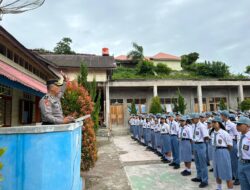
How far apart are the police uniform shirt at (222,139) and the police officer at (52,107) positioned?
140 inches

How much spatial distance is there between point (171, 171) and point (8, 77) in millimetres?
5748

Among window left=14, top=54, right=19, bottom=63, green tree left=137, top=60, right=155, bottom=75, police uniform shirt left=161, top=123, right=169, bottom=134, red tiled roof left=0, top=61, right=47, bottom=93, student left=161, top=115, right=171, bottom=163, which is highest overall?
green tree left=137, top=60, right=155, bottom=75

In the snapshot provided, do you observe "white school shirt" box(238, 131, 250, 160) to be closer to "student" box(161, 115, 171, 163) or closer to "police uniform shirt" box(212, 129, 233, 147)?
"police uniform shirt" box(212, 129, 233, 147)

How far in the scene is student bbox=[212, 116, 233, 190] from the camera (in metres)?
4.93

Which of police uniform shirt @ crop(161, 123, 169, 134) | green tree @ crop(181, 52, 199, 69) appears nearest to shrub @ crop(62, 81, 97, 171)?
police uniform shirt @ crop(161, 123, 169, 134)

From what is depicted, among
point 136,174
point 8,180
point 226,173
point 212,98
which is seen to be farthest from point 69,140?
point 212,98

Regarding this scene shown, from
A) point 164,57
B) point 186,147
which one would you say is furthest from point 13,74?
point 164,57

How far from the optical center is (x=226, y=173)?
4.93 m

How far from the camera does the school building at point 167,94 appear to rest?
2097 centimetres

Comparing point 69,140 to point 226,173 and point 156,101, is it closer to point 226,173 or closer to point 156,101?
point 226,173

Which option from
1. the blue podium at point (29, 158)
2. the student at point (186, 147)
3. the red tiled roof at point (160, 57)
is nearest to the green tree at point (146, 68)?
the red tiled roof at point (160, 57)

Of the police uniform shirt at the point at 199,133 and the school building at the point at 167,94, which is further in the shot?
the school building at the point at 167,94

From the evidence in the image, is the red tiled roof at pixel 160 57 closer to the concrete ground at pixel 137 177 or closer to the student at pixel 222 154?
the concrete ground at pixel 137 177

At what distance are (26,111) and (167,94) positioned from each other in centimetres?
1656
